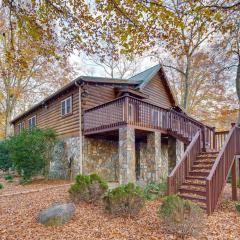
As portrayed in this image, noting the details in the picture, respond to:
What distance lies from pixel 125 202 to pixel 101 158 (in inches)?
266

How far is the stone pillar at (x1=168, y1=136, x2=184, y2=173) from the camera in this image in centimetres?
1241

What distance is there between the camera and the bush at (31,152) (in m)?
11.9

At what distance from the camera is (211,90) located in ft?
80.2

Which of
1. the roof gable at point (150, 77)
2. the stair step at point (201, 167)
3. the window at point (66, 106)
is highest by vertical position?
the roof gable at point (150, 77)

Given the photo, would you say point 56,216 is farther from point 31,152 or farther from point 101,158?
point 101,158

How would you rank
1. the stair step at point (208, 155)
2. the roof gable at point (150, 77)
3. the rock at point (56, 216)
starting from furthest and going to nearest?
the roof gable at point (150, 77), the stair step at point (208, 155), the rock at point (56, 216)

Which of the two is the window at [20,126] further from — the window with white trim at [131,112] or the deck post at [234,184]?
the deck post at [234,184]

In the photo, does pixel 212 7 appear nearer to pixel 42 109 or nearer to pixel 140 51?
pixel 140 51

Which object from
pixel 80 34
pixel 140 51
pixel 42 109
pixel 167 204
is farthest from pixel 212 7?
pixel 42 109

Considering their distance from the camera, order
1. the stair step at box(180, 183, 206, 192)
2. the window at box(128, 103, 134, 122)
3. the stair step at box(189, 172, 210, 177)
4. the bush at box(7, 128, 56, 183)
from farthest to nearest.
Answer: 1. the bush at box(7, 128, 56, 183)
2. the window at box(128, 103, 134, 122)
3. the stair step at box(189, 172, 210, 177)
4. the stair step at box(180, 183, 206, 192)

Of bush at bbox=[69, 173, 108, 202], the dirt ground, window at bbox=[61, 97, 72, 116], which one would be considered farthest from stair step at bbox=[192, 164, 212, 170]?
window at bbox=[61, 97, 72, 116]

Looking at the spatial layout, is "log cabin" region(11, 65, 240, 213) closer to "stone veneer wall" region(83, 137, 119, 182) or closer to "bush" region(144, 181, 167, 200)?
"stone veneer wall" region(83, 137, 119, 182)

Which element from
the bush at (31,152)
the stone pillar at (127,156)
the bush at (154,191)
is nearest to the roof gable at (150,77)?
the stone pillar at (127,156)

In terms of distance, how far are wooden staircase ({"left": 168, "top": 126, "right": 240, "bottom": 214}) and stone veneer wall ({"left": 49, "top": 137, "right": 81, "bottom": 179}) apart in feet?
18.0
